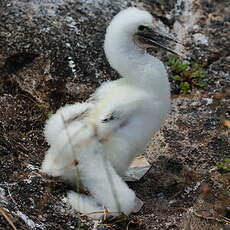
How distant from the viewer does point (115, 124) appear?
3838mm

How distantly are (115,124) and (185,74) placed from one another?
1.58 m

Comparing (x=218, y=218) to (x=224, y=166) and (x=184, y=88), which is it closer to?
(x=224, y=166)

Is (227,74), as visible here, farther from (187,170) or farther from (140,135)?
(140,135)

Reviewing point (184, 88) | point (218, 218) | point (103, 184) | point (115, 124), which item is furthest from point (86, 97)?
point (218, 218)

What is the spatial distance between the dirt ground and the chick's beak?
2.14 feet

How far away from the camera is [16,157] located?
157 inches

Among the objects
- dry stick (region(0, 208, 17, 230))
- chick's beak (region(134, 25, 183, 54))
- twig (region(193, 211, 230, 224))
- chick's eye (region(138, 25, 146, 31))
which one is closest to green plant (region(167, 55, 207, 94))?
chick's beak (region(134, 25, 183, 54))

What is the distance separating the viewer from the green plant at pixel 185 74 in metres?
5.21

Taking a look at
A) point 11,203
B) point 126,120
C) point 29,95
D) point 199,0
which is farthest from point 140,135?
point 199,0

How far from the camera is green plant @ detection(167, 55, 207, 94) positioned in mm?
5207

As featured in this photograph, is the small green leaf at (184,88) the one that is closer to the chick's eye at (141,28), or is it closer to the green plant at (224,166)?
the green plant at (224,166)

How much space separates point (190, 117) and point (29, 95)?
118cm

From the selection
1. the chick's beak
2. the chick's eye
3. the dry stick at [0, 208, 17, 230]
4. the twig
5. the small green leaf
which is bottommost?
the twig

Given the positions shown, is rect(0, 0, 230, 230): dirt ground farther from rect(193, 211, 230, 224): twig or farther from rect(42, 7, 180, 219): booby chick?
rect(42, 7, 180, 219): booby chick
